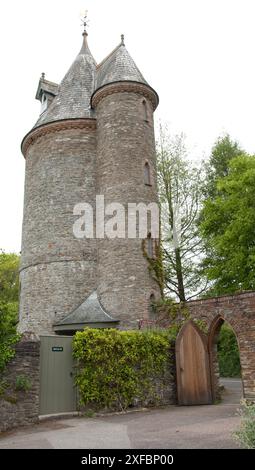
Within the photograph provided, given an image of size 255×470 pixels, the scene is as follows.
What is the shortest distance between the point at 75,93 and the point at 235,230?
11725 mm

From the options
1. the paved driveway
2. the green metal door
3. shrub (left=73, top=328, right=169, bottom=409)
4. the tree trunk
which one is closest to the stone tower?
shrub (left=73, top=328, right=169, bottom=409)

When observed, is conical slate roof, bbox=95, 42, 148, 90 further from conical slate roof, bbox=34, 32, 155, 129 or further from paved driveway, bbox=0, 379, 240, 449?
paved driveway, bbox=0, 379, 240, 449

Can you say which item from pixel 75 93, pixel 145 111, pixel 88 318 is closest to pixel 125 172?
pixel 145 111

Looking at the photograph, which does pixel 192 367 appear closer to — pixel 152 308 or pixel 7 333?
pixel 152 308

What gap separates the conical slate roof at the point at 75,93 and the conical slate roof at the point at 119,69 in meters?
1.11

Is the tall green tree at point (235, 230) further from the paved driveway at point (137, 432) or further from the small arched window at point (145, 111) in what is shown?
the paved driveway at point (137, 432)

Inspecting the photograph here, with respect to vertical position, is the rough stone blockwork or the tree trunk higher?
the tree trunk

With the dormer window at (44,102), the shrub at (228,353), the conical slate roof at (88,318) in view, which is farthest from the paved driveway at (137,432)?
the dormer window at (44,102)

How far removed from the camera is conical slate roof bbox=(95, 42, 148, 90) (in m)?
21.1

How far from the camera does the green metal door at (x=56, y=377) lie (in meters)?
11.5

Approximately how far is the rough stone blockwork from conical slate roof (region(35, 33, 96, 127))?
46.7 feet

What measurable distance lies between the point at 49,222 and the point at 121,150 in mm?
4987

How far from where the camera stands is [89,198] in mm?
21047
